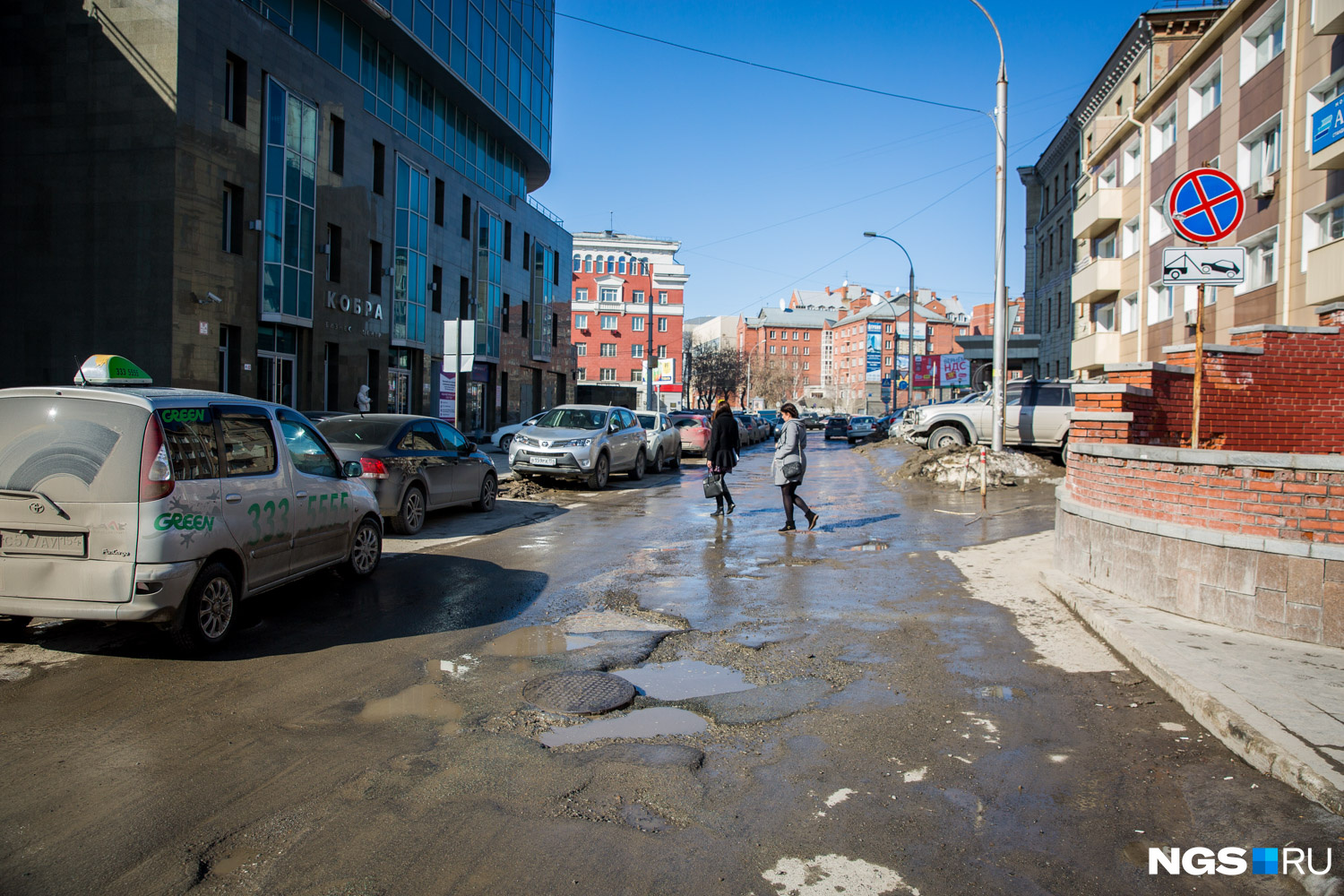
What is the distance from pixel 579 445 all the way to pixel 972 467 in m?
8.22

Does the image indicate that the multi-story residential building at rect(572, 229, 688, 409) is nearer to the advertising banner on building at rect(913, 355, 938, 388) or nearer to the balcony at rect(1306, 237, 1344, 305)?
the advertising banner on building at rect(913, 355, 938, 388)

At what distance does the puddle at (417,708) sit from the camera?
4.50 m

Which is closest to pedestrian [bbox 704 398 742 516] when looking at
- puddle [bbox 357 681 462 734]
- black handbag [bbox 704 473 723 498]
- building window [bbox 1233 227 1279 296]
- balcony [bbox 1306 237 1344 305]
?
black handbag [bbox 704 473 723 498]

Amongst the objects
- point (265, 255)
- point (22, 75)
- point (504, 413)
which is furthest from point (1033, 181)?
point (22, 75)

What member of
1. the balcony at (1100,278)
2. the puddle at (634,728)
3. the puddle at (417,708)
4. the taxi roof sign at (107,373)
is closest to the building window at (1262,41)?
the balcony at (1100,278)

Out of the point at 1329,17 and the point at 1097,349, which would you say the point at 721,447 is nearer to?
the point at 1329,17

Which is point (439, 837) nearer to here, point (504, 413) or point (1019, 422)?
point (1019, 422)

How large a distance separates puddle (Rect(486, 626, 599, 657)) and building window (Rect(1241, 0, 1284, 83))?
75.5 ft

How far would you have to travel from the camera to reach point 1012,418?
21.9m

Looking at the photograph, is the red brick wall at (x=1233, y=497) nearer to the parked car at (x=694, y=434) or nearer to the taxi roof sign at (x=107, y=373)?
the taxi roof sign at (x=107, y=373)

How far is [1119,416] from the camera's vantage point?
7766 millimetres

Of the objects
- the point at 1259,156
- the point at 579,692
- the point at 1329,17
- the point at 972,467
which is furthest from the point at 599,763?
the point at 1259,156

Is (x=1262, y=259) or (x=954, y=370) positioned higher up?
(x=1262, y=259)

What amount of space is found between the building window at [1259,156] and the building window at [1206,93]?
230 centimetres
